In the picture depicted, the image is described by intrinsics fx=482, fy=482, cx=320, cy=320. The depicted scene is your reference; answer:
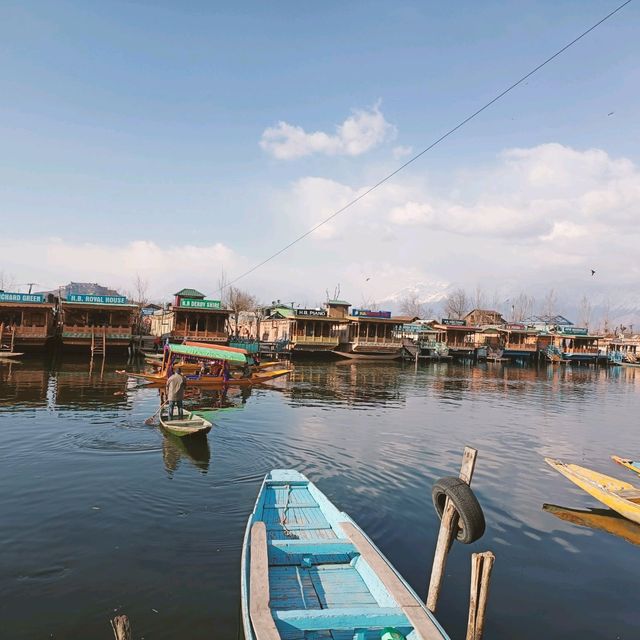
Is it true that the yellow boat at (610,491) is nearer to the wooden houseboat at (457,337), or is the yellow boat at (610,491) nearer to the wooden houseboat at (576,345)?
the wooden houseboat at (457,337)

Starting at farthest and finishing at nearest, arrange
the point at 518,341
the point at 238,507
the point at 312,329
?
the point at 518,341 → the point at 312,329 → the point at 238,507

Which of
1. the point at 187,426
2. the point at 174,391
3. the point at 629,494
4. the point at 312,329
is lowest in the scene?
the point at 629,494

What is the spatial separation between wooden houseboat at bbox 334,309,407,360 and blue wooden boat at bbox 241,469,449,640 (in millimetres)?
51784

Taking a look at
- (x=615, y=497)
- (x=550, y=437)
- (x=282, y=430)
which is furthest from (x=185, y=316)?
(x=615, y=497)

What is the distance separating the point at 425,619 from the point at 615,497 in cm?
865

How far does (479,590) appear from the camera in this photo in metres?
5.75

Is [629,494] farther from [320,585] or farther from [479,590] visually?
[320,585]

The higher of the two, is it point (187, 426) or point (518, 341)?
point (518, 341)

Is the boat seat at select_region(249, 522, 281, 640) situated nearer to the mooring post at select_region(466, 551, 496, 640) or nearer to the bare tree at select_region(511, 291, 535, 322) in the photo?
the mooring post at select_region(466, 551, 496, 640)

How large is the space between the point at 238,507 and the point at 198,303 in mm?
42318

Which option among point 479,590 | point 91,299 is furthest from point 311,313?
point 479,590

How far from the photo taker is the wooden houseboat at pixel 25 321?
43406 mm

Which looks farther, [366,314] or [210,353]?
[366,314]

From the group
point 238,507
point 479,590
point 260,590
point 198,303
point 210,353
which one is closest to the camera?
point 479,590
